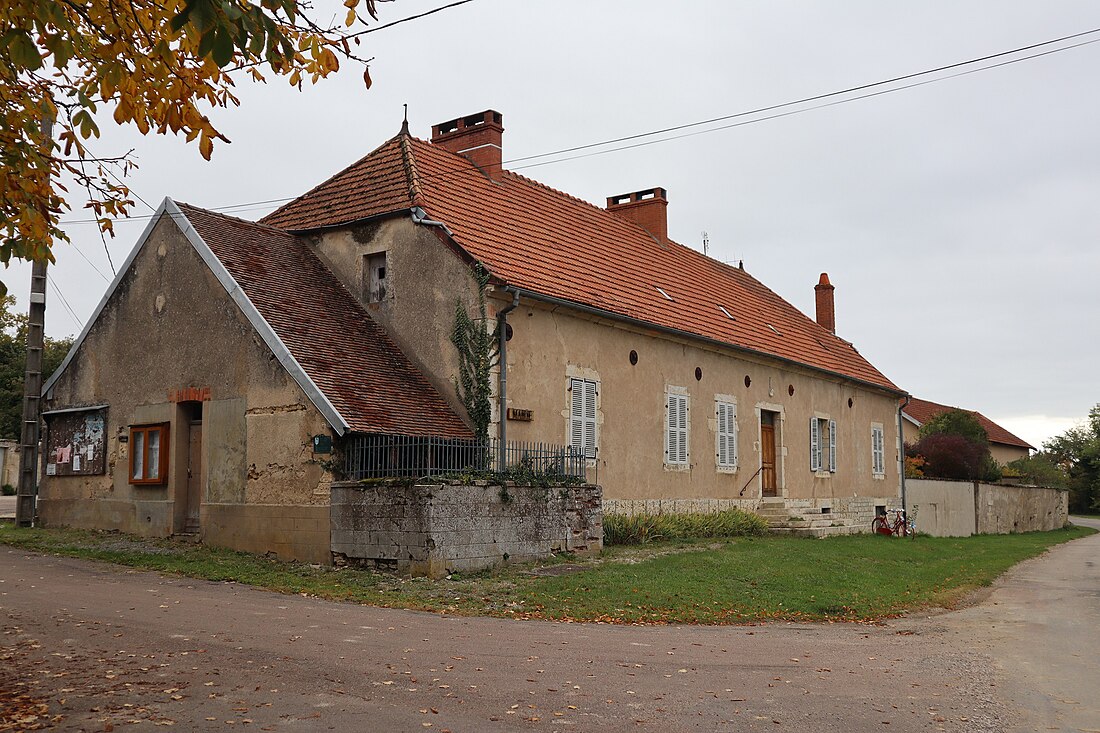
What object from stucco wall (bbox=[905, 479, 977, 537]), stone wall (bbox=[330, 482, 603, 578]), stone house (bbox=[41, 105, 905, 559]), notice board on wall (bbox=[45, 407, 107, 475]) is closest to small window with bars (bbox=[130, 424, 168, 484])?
stone house (bbox=[41, 105, 905, 559])

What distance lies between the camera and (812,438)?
25453 millimetres

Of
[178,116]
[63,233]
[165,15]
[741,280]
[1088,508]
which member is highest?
[741,280]

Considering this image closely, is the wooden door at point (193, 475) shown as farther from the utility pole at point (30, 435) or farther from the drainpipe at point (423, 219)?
the drainpipe at point (423, 219)

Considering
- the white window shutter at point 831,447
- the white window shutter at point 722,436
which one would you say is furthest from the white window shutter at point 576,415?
the white window shutter at point 831,447

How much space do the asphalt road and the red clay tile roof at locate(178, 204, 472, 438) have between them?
12.5ft

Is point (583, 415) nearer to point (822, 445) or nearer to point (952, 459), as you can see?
point (822, 445)

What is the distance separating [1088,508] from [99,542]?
188 feet

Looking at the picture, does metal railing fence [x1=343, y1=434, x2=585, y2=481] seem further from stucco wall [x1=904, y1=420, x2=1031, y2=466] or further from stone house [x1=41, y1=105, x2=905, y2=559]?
stucco wall [x1=904, y1=420, x2=1031, y2=466]

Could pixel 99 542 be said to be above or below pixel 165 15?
below

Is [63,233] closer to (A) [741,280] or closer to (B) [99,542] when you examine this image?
(B) [99,542]

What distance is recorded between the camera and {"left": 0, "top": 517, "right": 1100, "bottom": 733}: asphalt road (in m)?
6.11

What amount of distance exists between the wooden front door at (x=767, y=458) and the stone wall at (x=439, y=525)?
9852 millimetres

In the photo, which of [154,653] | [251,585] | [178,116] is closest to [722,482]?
[251,585]

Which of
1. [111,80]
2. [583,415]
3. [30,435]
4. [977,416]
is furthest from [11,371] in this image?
[977,416]
